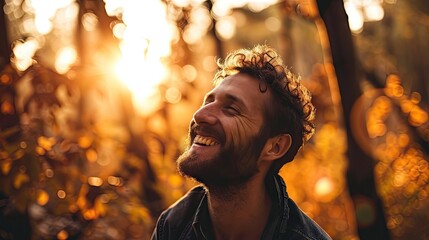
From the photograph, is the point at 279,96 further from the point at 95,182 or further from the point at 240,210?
the point at 95,182

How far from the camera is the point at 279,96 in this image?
3033 millimetres

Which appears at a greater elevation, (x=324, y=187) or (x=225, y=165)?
(x=225, y=165)

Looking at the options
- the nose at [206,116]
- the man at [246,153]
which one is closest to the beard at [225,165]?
the man at [246,153]

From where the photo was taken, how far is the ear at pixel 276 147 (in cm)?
298

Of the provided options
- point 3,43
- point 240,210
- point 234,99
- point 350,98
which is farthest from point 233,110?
point 350,98

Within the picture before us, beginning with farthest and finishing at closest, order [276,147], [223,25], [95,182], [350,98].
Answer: [223,25], [350,98], [95,182], [276,147]

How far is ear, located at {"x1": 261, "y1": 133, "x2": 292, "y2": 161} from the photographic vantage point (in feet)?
9.77

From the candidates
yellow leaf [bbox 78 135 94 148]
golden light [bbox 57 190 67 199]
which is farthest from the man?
yellow leaf [bbox 78 135 94 148]

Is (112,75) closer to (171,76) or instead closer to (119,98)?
(171,76)

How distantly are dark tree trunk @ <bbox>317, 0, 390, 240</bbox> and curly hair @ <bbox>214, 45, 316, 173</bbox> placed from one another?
6.82 ft

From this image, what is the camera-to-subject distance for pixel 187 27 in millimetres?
6406

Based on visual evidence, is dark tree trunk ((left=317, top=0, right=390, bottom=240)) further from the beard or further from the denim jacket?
the beard

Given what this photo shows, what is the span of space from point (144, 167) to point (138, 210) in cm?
146

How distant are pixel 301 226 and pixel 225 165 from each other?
1.59 feet
